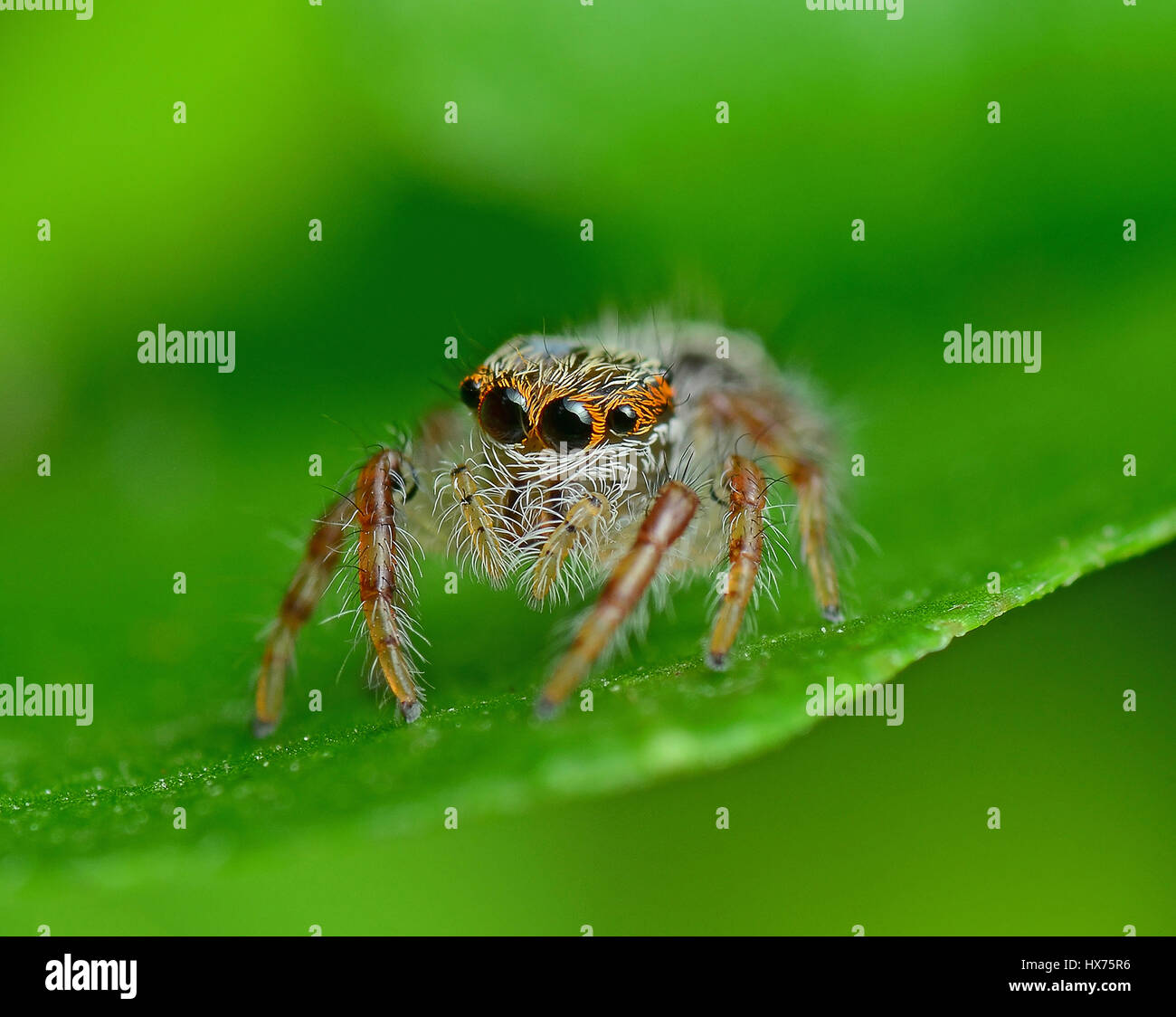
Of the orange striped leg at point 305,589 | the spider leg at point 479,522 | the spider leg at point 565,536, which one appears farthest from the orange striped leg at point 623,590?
the orange striped leg at point 305,589

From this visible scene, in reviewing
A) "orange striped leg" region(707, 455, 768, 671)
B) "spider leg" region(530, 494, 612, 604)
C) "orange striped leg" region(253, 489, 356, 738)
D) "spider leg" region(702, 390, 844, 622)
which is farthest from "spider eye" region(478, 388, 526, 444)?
"spider leg" region(702, 390, 844, 622)

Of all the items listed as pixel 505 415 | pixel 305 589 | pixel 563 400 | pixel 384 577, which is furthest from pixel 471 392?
pixel 305 589

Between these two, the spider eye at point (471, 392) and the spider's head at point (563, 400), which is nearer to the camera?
the spider's head at point (563, 400)

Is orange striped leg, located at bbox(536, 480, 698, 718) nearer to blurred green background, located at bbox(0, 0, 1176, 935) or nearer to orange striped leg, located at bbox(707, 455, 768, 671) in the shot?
orange striped leg, located at bbox(707, 455, 768, 671)

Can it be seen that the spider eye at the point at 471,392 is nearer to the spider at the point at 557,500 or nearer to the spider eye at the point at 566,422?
the spider at the point at 557,500

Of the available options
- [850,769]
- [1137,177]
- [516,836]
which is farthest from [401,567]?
[1137,177]

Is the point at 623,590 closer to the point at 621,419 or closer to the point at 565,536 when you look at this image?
the point at 565,536

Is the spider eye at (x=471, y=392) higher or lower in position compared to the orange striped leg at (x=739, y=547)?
higher

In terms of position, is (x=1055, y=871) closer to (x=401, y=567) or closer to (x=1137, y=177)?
(x=401, y=567)
